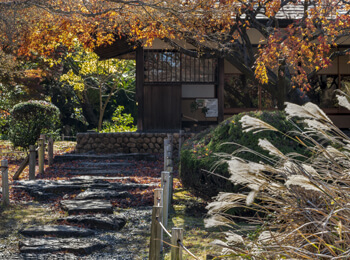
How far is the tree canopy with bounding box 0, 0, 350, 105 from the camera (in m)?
9.93

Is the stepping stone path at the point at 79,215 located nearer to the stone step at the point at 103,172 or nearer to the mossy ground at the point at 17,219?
the stone step at the point at 103,172

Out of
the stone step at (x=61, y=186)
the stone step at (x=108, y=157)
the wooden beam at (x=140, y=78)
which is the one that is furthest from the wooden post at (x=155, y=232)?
the wooden beam at (x=140, y=78)

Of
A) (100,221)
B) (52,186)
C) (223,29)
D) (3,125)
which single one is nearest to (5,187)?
(52,186)

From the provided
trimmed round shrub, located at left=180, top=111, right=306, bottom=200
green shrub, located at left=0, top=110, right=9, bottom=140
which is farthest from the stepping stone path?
green shrub, located at left=0, top=110, right=9, bottom=140

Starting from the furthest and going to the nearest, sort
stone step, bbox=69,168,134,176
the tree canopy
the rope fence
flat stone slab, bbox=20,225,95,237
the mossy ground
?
stone step, bbox=69,168,134,176 < the tree canopy < flat stone slab, bbox=20,225,95,237 < the mossy ground < the rope fence

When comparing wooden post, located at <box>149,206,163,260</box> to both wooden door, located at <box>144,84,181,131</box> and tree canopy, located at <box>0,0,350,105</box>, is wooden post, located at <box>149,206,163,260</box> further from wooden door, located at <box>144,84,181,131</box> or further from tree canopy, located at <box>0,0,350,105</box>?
wooden door, located at <box>144,84,181,131</box>

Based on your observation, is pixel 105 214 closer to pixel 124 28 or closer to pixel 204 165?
pixel 204 165

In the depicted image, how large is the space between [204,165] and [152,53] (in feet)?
31.1

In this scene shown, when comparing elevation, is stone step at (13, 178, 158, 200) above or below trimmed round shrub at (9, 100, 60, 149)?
below

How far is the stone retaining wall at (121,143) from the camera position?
15.2 m

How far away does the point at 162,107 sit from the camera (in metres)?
15.8

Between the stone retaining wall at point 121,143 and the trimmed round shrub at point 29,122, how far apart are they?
1.25m

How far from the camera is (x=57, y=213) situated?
7531 mm

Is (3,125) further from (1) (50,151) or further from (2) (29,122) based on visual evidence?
(1) (50,151)
